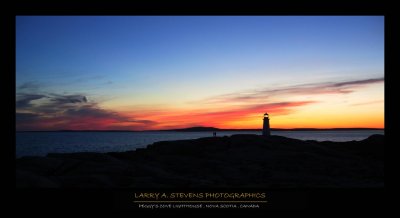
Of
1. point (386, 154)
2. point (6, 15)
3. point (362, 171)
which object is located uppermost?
point (6, 15)

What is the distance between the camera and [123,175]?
10.4 meters

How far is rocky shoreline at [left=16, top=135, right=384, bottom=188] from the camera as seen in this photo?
952 centimetres

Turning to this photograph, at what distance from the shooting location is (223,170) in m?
12.3

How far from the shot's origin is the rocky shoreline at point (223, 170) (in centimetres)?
952

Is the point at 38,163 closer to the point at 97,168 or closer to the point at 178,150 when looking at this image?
the point at 97,168

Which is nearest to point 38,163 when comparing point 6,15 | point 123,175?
point 123,175

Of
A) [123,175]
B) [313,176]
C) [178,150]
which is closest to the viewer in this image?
[123,175]

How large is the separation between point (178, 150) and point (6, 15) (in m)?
12.2
